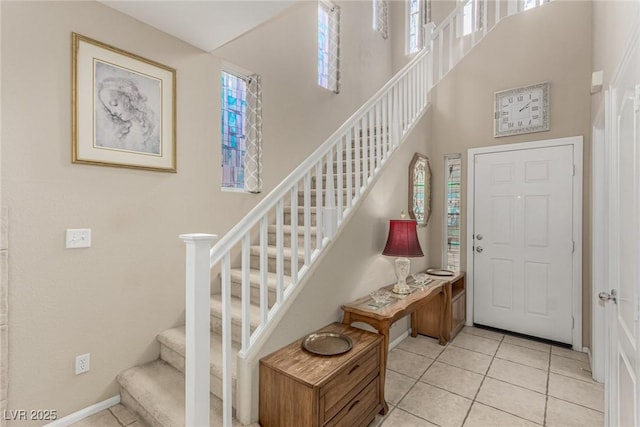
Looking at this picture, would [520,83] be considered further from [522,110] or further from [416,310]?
[416,310]

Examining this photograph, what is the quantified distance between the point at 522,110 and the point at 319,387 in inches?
140

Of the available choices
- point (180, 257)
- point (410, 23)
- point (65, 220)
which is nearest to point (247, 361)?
point (180, 257)

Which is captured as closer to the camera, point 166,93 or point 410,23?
point 166,93

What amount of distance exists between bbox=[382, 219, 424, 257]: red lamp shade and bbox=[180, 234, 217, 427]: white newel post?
169 centimetres

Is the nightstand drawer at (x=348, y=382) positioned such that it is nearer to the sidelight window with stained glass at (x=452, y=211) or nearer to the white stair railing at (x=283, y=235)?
the white stair railing at (x=283, y=235)

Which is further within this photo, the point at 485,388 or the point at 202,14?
the point at 485,388

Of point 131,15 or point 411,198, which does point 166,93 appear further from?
point 411,198

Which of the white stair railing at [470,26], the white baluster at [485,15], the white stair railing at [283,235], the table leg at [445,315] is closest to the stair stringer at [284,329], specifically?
the white stair railing at [283,235]

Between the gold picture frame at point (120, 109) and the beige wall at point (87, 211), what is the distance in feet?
0.18

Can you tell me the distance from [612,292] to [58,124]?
11.0ft

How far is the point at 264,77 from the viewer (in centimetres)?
323

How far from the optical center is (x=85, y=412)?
208 cm

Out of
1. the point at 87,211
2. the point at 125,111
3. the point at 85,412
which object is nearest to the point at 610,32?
→ the point at 125,111

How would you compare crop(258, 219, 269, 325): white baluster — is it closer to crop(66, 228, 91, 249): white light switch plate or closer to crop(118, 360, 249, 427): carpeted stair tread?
crop(118, 360, 249, 427): carpeted stair tread
